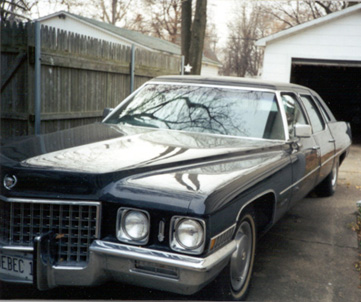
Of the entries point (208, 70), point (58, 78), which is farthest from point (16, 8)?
point (208, 70)

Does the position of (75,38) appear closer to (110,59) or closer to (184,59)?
(110,59)

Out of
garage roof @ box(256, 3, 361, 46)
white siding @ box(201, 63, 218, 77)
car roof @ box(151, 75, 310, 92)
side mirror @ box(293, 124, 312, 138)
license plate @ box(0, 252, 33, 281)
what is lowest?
license plate @ box(0, 252, 33, 281)

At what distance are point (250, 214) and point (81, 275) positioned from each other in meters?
1.32

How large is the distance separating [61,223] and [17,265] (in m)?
0.39

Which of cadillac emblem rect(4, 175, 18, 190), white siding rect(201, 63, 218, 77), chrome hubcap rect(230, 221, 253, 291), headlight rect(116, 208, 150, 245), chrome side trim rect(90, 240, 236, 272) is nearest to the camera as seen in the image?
chrome side trim rect(90, 240, 236, 272)

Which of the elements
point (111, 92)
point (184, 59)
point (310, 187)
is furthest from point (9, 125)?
point (184, 59)

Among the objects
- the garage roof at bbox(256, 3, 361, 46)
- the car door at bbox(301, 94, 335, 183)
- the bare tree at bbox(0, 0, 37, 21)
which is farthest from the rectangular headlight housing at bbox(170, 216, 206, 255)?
the garage roof at bbox(256, 3, 361, 46)

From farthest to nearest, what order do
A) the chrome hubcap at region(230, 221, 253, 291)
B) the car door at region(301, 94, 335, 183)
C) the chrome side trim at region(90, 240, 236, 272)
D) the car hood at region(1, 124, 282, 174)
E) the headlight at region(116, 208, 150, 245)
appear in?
the car door at region(301, 94, 335, 183), the chrome hubcap at region(230, 221, 253, 291), the car hood at region(1, 124, 282, 174), the headlight at region(116, 208, 150, 245), the chrome side trim at region(90, 240, 236, 272)

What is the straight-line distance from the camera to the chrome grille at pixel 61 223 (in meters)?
2.74

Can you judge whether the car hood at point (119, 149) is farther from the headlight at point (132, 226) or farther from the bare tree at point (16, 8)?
the bare tree at point (16, 8)

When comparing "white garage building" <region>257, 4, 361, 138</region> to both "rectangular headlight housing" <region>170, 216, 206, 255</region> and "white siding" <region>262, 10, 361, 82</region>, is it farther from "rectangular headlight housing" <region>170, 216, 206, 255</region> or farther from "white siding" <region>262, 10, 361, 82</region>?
"rectangular headlight housing" <region>170, 216, 206, 255</region>

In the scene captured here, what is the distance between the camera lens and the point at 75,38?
7.84 m

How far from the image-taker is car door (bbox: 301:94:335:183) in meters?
5.46

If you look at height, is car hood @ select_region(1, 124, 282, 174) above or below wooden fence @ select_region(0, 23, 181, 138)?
below
